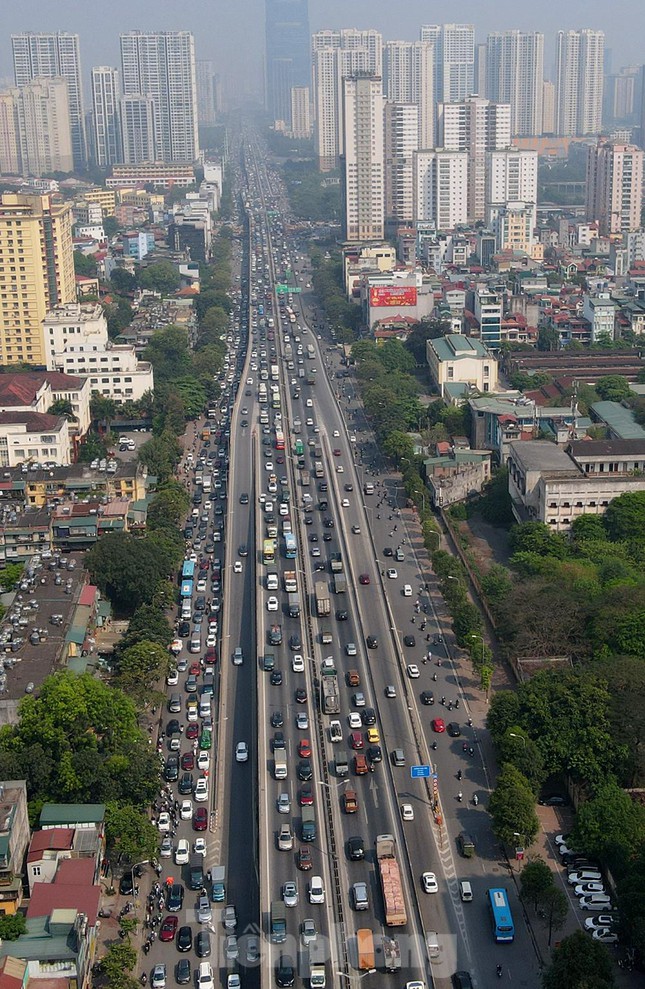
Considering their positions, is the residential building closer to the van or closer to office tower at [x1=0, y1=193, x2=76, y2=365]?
office tower at [x1=0, y1=193, x2=76, y2=365]

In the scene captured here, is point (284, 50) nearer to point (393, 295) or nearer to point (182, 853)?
point (393, 295)

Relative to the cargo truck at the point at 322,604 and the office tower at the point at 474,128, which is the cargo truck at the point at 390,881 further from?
the office tower at the point at 474,128

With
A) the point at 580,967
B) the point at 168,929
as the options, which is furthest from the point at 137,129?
the point at 580,967

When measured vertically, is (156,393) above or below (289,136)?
below

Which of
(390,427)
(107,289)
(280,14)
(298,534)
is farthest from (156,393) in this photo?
(280,14)

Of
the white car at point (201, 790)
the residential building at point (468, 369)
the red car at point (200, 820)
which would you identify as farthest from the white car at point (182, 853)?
the residential building at point (468, 369)

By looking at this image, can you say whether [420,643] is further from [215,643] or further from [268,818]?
[268,818]
